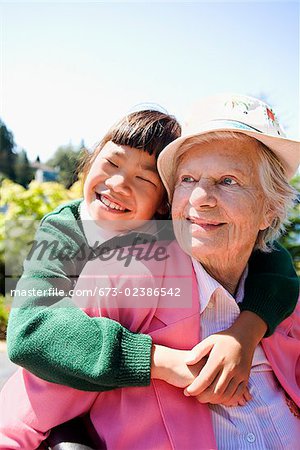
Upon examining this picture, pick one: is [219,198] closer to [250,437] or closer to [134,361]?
[134,361]

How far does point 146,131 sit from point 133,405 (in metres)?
1.14

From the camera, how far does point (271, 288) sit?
2.02 meters

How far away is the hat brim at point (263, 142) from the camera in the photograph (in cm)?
187

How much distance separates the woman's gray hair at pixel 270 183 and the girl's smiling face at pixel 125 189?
0.25 meters

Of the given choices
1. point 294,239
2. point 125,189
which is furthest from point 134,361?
point 294,239

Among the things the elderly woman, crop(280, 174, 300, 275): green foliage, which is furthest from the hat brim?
crop(280, 174, 300, 275): green foliage

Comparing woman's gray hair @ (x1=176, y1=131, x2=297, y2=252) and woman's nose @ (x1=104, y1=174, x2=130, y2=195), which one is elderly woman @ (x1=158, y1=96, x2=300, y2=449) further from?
woman's nose @ (x1=104, y1=174, x2=130, y2=195)

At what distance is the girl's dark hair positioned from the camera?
2260mm

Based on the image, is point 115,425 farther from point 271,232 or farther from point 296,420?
point 271,232

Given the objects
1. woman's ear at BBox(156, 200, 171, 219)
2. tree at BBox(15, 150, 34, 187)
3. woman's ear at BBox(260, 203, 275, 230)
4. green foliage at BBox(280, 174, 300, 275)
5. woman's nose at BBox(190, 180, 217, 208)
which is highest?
woman's nose at BBox(190, 180, 217, 208)

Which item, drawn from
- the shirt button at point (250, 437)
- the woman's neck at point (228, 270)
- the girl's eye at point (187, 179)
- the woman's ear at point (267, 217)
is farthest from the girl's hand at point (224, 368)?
the girl's eye at point (187, 179)

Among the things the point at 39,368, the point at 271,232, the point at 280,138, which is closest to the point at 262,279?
the point at 271,232

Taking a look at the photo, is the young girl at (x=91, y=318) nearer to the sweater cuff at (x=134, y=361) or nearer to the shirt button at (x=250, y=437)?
the sweater cuff at (x=134, y=361)

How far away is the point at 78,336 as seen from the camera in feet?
5.37
